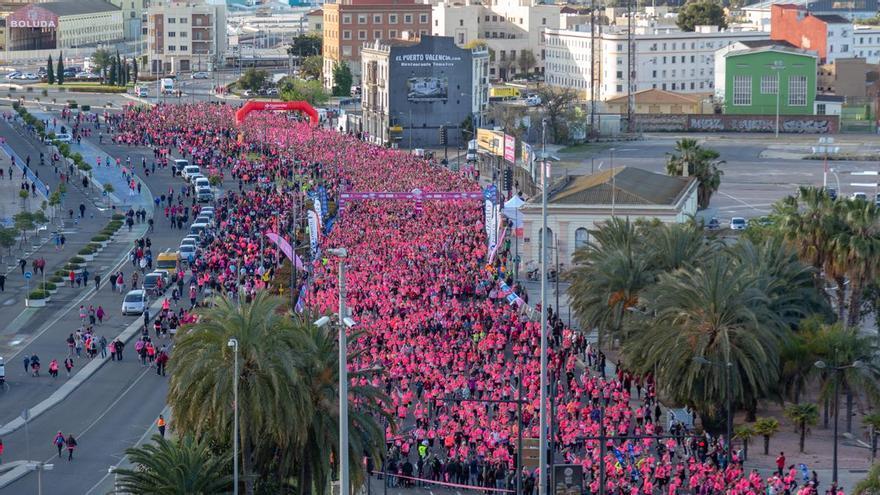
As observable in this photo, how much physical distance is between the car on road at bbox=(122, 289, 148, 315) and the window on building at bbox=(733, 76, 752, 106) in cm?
9021

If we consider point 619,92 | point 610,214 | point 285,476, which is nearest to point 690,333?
point 285,476

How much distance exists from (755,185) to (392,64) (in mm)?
29484

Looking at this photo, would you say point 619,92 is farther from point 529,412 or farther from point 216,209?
point 529,412

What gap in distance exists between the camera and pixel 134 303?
6197cm

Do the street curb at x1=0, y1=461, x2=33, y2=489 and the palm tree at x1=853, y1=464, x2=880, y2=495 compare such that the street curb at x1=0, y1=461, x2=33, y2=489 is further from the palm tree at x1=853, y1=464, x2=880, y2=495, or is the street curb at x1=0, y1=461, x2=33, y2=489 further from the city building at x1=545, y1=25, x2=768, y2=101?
the city building at x1=545, y1=25, x2=768, y2=101

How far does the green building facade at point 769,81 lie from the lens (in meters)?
144

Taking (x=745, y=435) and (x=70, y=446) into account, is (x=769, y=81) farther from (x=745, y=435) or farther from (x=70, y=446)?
(x=70, y=446)

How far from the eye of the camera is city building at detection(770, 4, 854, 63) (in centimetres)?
16312

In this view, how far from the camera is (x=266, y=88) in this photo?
557 ft

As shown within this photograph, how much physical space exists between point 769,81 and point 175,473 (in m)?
117

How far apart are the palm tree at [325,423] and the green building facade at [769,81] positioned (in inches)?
4394

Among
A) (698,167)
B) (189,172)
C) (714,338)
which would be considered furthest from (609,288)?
(189,172)

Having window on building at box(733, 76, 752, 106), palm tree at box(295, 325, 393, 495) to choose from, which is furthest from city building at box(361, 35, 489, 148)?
palm tree at box(295, 325, 393, 495)

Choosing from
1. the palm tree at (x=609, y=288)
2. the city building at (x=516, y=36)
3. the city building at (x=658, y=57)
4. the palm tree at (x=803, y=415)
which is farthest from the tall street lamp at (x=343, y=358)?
the city building at (x=516, y=36)
